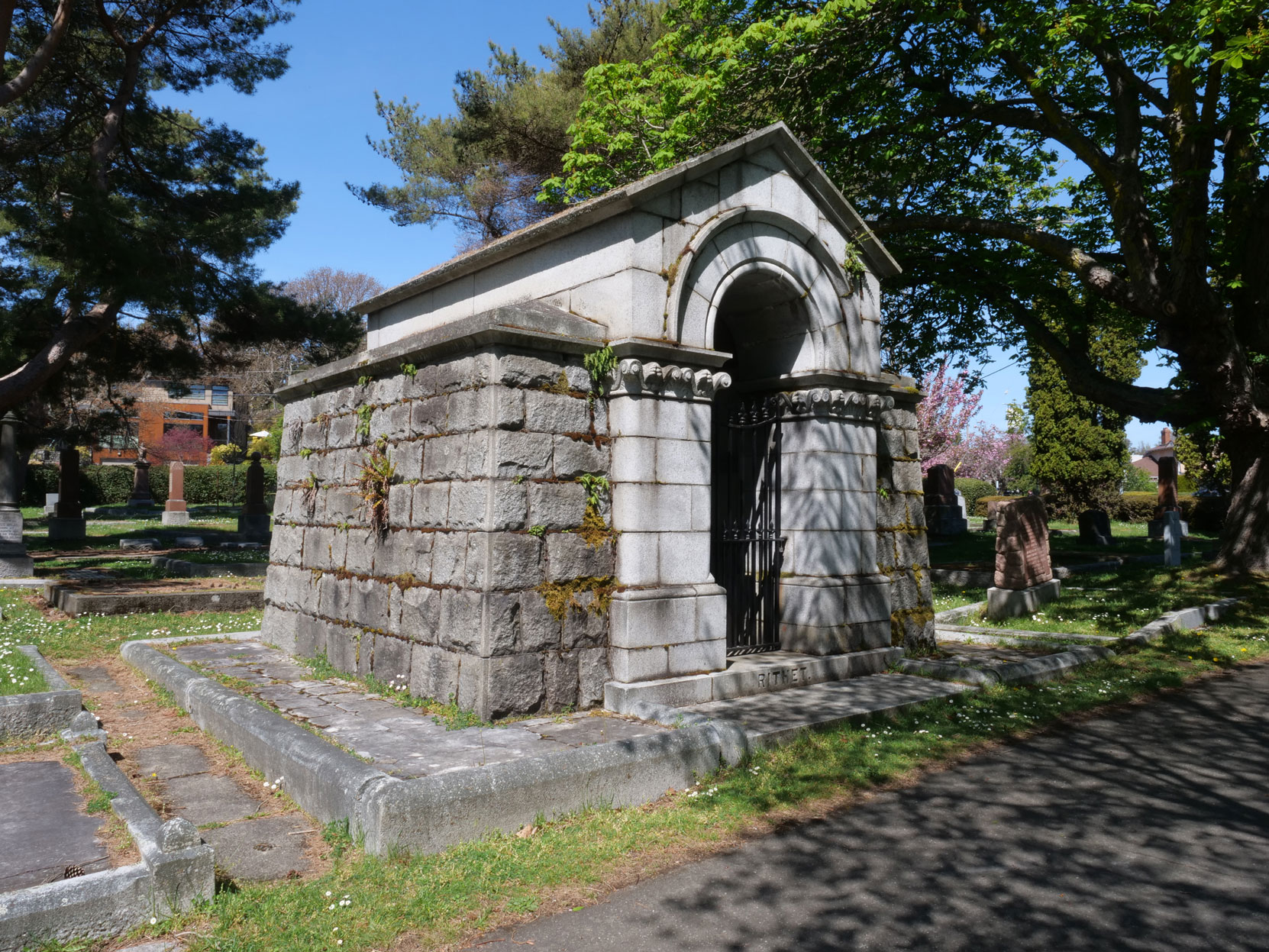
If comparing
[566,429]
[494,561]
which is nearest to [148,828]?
[494,561]

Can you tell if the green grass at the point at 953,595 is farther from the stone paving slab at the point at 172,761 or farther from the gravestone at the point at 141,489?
the gravestone at the point at 141,489

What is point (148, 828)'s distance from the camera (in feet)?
12.8

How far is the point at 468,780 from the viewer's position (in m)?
4.24

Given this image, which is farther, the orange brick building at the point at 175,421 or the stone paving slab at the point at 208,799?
the orange brick building at the point at 175,421

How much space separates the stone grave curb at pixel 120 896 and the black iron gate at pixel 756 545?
4857 millimetres

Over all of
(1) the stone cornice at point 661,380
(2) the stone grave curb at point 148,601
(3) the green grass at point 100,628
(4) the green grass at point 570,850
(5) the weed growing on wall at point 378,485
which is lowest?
(4) the green grass at point 570,850

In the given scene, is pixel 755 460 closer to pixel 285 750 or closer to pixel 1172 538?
pixel 285 750

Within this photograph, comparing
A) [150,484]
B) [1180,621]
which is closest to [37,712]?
[1180,621]

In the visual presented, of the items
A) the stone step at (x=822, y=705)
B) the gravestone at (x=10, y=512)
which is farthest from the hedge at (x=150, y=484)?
the stone step at (x=822, y=705)

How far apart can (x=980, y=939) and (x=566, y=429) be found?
3.96m

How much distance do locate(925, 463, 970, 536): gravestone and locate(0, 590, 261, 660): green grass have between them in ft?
60.3

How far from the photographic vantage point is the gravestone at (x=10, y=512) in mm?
16125

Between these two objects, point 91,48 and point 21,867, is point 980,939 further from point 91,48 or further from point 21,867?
point 91,48

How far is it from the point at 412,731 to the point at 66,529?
22.3 meters
